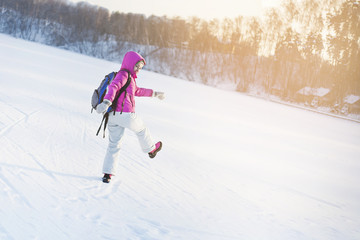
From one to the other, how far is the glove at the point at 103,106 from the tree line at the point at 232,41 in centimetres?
3653

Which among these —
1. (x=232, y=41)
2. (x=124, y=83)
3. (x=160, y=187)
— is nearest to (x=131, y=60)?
(x=124, y=83)

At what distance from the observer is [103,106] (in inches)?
119

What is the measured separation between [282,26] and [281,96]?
10.7 m

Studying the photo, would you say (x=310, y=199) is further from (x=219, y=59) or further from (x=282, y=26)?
(x=219, y=59)

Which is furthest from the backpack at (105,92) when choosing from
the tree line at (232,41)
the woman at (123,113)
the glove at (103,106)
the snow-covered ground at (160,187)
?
the tree line at (232,41)

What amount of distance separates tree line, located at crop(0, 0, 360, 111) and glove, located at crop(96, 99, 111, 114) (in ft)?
120

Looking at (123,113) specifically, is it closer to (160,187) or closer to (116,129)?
(116,129)

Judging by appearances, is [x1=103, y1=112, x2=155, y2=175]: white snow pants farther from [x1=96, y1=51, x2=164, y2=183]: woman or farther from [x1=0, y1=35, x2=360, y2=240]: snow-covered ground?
[x1=0, y1=35, x2=360, y2=240]: snow-covered ground

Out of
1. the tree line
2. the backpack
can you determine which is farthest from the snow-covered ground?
the tree line

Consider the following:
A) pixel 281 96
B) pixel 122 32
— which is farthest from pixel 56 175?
pixel 122 32

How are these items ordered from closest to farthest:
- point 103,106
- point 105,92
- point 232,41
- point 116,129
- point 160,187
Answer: point 103,106 < point 105,92 < point 116,129 < point 160,187 < point 232,41

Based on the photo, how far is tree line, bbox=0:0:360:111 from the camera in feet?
123

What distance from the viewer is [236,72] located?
4559 centimetres

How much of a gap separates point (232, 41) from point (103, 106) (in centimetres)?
4964
